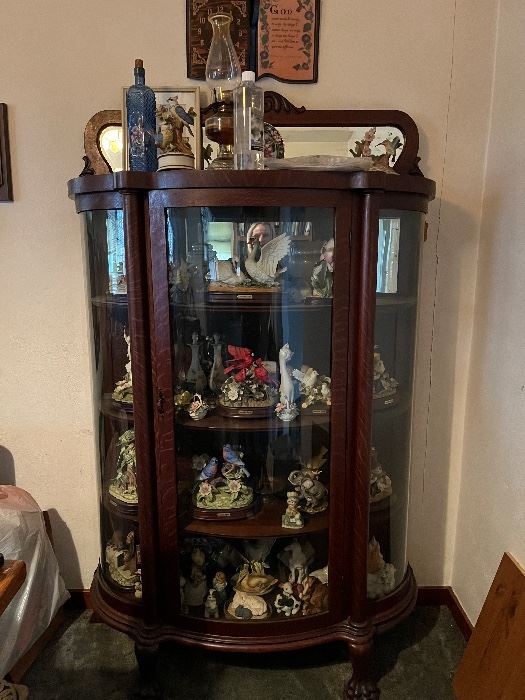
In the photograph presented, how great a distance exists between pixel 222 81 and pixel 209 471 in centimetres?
105

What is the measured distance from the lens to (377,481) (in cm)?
150

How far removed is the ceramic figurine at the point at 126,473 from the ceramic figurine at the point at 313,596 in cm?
53

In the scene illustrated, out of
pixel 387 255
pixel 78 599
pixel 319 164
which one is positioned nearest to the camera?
pixel 319 164

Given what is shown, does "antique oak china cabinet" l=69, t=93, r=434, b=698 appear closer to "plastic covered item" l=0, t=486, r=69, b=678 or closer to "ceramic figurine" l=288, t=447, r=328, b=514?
"ceramic figurine" l=288, t=447, r=328, b=514

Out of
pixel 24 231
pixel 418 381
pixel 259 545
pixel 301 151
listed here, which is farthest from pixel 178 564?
pixel 301 151

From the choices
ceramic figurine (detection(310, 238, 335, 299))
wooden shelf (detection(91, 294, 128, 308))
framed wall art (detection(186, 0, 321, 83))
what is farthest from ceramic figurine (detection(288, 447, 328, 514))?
framed wall art (detection(186, 0, 321, 83))

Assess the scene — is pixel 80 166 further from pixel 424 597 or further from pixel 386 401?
pixel 424 597

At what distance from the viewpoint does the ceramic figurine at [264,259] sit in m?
1.34

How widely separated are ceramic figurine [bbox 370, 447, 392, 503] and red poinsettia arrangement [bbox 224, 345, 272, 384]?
365 mm

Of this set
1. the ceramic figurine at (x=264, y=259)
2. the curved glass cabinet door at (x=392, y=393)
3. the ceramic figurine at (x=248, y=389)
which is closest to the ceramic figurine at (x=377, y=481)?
the curved glass cabinet door at (x=392, y=393)

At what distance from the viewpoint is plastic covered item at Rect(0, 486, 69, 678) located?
5.03 ft

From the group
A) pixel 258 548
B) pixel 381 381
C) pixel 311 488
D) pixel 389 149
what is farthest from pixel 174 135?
pixel 258 548

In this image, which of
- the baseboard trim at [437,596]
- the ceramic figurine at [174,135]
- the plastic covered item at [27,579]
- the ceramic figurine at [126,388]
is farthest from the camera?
the baseboard trim at [437,596]

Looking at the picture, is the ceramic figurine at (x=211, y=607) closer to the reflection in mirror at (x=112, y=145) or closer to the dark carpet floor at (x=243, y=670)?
the dark carpet floor at (x=243, y=670)
